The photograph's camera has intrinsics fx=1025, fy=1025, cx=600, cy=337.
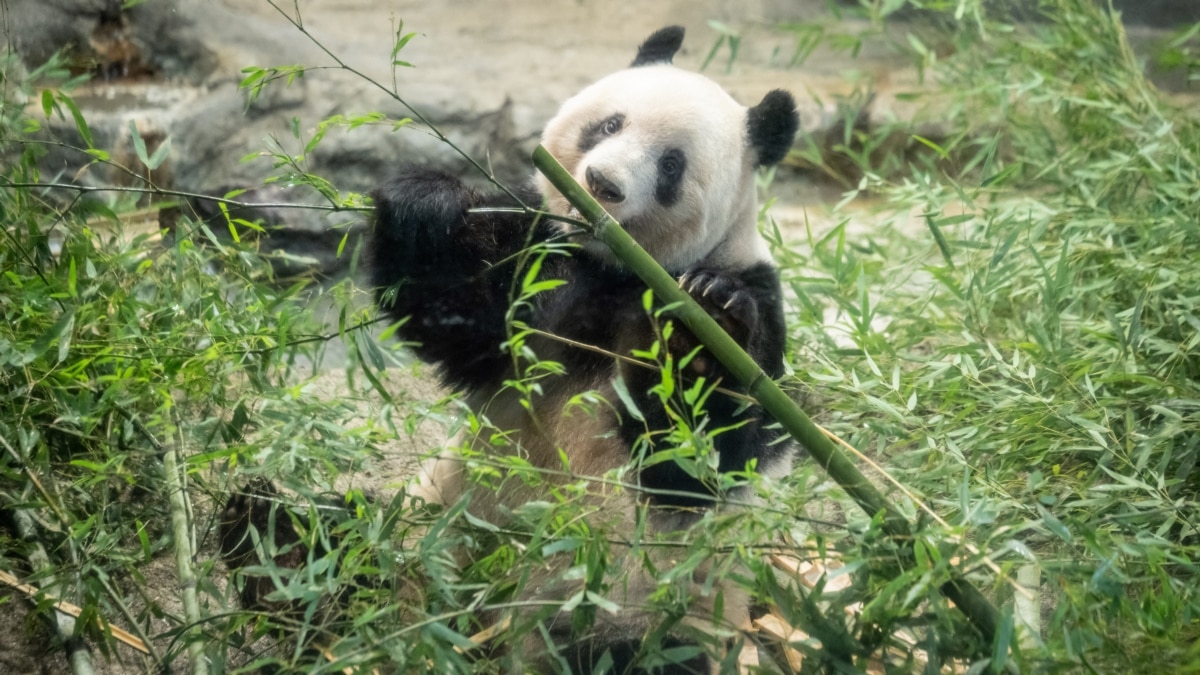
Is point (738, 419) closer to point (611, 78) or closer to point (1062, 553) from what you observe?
point (1062, 553)

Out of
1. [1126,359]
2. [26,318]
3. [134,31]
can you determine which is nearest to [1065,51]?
[1126,359]

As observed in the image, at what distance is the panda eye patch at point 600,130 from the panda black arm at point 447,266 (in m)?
0.28

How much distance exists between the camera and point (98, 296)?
7.53ft

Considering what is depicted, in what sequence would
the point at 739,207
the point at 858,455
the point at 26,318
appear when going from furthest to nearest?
the point at 739,207
the point at 26,318
the point at 858,455

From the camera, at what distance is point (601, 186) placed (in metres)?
2.23

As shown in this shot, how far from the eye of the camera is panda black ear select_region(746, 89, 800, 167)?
2574mm

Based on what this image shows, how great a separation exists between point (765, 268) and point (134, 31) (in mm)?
2351

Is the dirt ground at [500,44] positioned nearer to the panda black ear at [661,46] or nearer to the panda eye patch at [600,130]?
the panda black ear at [661,46]

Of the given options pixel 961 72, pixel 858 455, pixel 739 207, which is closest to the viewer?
pixel 858 455

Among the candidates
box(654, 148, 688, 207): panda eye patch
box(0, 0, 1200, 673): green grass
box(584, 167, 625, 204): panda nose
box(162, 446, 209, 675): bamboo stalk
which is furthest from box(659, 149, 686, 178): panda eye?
box(162, 446, 209, 675): bamboo stalk

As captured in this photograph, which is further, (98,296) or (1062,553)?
(98,296)

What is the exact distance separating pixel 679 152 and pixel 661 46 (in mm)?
422

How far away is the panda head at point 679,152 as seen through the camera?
2.41 m

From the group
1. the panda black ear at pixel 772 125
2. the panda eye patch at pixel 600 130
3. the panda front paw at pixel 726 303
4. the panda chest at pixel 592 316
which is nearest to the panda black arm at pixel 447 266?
the panda chest at pixel 592 316
